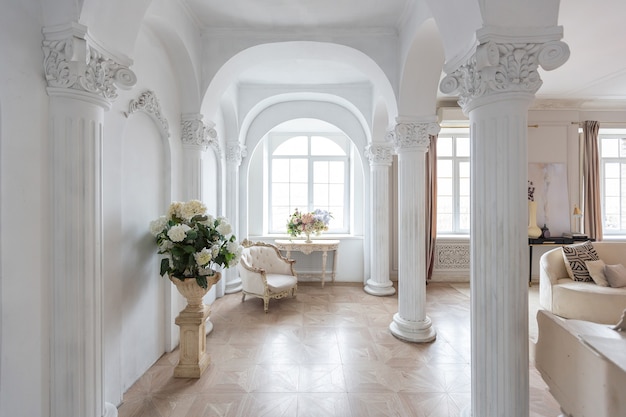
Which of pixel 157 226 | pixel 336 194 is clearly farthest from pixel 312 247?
pixel 157 226

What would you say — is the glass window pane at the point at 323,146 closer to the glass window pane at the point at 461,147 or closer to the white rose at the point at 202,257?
the glass window pane at the point at 461,147

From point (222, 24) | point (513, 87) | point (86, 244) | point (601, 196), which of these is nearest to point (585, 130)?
point (601, 196)

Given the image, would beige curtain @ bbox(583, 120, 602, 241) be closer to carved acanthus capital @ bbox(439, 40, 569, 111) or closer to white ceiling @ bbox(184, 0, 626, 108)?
white ceiling @ bbox(184, 0, 626, 108)

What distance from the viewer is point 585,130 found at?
662 cm

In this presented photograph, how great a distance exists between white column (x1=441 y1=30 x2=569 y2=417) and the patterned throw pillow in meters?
3.67

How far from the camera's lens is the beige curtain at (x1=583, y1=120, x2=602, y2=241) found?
6.56 m

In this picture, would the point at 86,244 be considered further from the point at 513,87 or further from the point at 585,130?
the point at 585,130

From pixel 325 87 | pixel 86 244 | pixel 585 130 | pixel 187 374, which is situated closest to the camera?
pixel 86 244

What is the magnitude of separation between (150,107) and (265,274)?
302cm

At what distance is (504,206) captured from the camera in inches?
68.6

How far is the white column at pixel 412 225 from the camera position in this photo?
3.78 meters

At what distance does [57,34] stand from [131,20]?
0.53 m

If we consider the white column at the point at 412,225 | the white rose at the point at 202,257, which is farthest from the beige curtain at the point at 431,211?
the white rose at the point at 202,257

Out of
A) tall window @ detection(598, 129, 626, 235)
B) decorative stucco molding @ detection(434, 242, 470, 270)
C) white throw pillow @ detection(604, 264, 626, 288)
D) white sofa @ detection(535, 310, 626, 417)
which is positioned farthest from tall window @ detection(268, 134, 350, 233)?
tall window @ detection(598, 129, 626, 235)
